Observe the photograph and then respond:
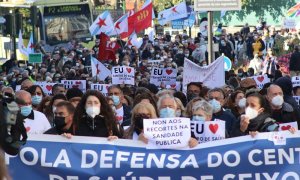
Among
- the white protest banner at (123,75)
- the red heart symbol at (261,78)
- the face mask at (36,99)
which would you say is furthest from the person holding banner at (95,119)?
the white protest banner at (123,75)

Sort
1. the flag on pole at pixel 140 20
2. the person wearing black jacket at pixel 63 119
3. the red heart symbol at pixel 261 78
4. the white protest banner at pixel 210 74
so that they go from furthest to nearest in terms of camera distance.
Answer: the flag on pole at pixel 140 20
the red heart symbol at pixel 261 78
the white protest banner at pixel 210 74
the person wearing black jacket at pixel 63 119

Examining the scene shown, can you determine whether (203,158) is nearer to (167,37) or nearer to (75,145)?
(75,145)

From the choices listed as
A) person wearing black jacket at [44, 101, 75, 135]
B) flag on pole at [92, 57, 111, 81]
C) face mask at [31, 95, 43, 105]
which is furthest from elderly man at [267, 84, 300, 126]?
flag on pole at [92, 57, 111, 81]

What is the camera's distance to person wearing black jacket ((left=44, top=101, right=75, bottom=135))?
347 inches

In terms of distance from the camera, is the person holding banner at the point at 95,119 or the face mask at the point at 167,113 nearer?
the person holding banner at the point at 95,119

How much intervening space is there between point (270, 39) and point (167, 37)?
279 inches

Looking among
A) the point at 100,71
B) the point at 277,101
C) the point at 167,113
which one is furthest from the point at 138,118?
the point at 100,71

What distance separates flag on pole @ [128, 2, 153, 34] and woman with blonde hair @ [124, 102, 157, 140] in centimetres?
2052

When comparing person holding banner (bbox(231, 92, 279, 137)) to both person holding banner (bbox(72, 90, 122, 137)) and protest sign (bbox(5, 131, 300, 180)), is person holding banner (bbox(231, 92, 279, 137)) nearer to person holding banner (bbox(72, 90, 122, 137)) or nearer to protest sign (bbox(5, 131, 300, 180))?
protest sign (bbox(5, 131, 300, 180))

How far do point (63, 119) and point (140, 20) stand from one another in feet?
67.5

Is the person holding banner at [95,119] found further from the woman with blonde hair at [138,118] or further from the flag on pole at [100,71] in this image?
the flag on pole at [100,71]

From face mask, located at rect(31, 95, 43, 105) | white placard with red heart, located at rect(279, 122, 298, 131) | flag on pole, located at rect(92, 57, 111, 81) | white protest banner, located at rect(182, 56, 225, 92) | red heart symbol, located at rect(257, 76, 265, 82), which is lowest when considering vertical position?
flag on pole, located at rect(92, 57, 111, 81)

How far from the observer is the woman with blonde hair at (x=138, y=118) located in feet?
27.9

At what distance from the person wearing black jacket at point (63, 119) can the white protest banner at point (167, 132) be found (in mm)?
994
